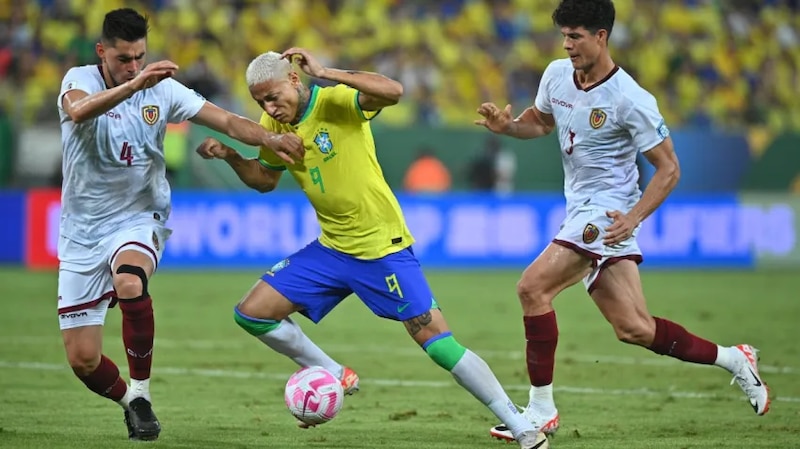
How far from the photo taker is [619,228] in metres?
7.15

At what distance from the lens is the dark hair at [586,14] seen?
7.30m

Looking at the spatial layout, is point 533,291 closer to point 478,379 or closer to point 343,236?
point 478,379

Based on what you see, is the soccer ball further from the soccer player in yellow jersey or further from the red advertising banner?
the red advertising banner

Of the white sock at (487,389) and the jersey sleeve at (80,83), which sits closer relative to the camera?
the white sock at (487,389)

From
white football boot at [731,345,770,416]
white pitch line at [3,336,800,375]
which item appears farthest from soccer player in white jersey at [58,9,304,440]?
white pitch line at [3,336,800,375]

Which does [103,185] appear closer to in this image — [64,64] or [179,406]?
[179,406]

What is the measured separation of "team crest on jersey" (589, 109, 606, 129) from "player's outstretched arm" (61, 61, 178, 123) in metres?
2.45

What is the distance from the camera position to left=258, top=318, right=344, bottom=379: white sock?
24.5 feet

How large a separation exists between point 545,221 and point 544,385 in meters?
12.4

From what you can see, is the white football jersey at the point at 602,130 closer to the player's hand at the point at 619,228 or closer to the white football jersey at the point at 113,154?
the player's hand at the point at 619,228

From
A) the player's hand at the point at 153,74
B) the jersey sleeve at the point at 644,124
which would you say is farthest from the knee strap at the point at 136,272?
the jersey sleeve at the point at 644,124

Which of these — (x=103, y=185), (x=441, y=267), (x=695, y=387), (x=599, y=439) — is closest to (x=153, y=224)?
(x=103, y=185)

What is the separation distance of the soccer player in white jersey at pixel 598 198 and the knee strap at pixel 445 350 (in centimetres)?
67

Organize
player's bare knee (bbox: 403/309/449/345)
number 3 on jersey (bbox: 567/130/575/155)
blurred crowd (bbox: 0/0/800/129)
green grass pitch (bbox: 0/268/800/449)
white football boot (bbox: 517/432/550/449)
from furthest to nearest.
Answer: blurred crowd (bbox: 0/0/800/129), number 3 on jersey (bbox: 567/130/575/155), green grass pitch (bbox: 0/268/800/449), player's bare knee (bbox: 403/309/449/345), white football boot (bbox: 517/432/550/449)
